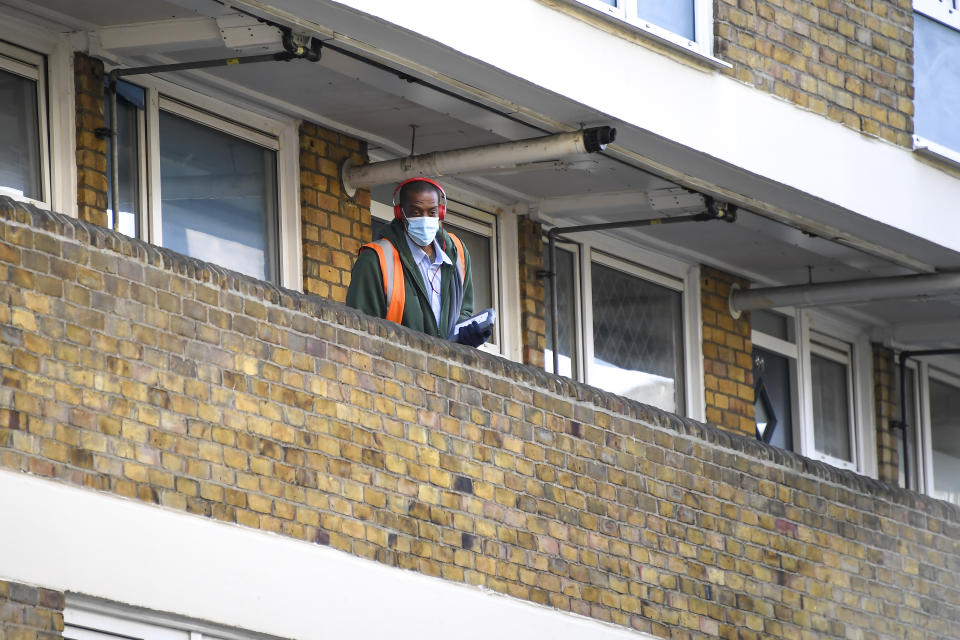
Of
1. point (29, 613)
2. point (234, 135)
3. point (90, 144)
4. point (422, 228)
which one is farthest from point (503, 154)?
point (29, 613)

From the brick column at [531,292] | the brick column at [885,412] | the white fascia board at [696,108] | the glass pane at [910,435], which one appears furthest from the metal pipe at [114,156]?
the glass pane at [910,435]

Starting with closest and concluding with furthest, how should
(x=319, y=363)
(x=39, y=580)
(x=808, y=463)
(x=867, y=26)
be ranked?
(x=39, y=580) < (x=319, y=363) < (x=808, y=463) < (x=867, y=26)

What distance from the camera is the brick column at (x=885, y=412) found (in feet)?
56.3

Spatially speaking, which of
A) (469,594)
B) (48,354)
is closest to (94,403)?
(48,354)

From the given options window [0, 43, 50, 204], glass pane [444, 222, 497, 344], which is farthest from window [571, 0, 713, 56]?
window [0, 43, 50, 204]

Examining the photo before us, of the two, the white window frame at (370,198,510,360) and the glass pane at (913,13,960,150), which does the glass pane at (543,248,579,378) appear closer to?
the white window frame at (370,198,510,360)

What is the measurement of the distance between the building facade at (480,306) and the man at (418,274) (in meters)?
0.40

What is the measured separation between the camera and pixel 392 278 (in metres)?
11.4

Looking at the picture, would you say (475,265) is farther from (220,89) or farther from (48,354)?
(48,354)

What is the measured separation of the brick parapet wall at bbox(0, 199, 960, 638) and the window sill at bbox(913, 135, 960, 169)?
2.14 metres

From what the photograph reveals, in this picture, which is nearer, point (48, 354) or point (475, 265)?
point (48, 354)

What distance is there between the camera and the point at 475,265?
46.3 feet

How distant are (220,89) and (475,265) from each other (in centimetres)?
245

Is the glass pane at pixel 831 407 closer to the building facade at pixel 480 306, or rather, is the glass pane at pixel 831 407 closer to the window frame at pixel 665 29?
the building facade at pixel 480 306
